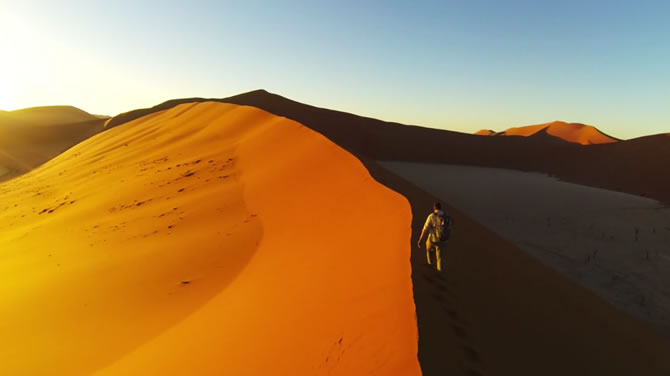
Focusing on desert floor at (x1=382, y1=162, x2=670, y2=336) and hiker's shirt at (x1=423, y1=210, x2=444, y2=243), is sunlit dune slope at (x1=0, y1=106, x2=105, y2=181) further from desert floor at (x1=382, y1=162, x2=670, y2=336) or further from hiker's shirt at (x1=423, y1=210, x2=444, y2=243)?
hiker's shirt at (x1=423, y1=210, x2=444, y2=243)

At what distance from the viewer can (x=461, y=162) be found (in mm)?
29531

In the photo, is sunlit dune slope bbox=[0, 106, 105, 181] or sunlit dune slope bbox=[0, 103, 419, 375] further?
sunlit dune slope bbox=[0, 106, 105, 181]

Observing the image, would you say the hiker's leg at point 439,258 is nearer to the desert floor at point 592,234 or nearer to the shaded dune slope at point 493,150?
the desert floor at point 592,234

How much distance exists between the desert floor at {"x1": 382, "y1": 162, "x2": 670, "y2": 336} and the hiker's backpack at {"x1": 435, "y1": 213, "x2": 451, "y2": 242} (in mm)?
3659

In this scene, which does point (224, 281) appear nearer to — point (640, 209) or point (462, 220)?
point (462, 220)

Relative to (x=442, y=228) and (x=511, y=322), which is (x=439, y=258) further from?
(x=511, y=322)

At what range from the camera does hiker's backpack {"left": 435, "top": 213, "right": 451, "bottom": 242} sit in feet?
13.7

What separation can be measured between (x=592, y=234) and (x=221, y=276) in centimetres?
960

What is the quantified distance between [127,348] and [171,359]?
0.83 meters

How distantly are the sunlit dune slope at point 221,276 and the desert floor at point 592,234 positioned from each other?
4.13 meters

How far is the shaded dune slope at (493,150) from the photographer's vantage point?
23.5 metres

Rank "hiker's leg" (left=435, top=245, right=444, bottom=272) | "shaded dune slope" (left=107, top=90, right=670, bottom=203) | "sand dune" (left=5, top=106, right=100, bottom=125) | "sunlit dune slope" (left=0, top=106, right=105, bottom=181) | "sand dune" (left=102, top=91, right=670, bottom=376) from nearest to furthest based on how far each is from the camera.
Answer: "sand dune" (left=102, top=91, right=670, bottom=376) → "hiker's leg" (left=435, top=245, right=444, bottom=272) → "shaded dune slope" (left=107, top=90, right=670, bottom=203) → "sunlit dune slope" (left=0, top=106, right=105, bottom=181) → "sand dune" (left=5, top=106, right=100, bottom=125)

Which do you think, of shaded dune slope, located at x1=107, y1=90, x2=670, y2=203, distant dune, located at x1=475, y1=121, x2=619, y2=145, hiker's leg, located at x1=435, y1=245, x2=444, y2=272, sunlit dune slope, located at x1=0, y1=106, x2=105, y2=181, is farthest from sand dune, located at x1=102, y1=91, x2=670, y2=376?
distant dune, located at x1=475, y1=121, x2=619, y2=145

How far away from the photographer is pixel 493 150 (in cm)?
3384
